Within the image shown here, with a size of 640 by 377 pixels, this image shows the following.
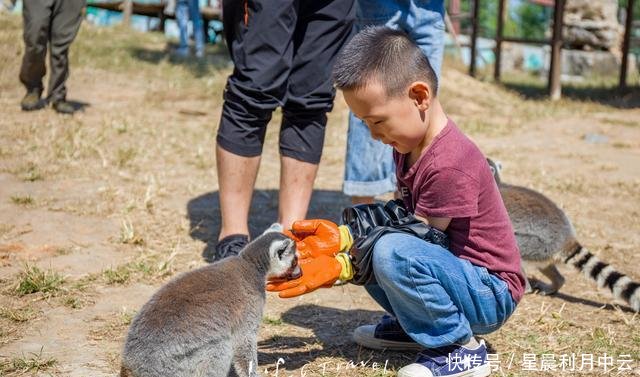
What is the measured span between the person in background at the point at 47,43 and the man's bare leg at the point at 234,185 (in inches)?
163

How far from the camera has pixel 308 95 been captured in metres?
3.85

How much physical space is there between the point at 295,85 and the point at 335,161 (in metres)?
2.67

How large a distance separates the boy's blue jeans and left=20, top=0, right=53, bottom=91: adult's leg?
17.6ft

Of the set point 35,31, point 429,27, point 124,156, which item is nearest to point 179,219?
point 124,156

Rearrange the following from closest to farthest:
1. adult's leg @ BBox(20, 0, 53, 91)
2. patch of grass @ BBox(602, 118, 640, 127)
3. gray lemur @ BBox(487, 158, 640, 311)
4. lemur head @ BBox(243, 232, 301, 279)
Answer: lemur head @ BBox(243, 232, 301, 279) < gray lemur @ BBox(487, 158, 640, 311) < adult's leg @ BBox(20, 0, 53, 91) < patch of grass @ BBox(602, 118, 640, 127)

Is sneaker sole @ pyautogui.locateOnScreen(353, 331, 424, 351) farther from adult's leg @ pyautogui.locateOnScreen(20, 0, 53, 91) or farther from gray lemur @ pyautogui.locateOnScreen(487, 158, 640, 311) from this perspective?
adult's leg @ pyautogui.locateOnScreen(20, 0, 53, 91)

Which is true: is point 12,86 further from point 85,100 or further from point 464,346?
point 464,346

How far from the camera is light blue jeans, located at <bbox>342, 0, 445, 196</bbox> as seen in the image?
4004 mm

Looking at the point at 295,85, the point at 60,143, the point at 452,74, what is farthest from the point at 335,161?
the point at 452,74

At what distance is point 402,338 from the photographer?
3033 mm

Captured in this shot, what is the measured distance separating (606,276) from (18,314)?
8.58 feet

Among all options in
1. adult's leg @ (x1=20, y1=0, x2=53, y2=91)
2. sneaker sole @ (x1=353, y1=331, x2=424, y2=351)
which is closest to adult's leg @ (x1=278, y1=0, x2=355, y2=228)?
sneaker sole @ (x1=353, y1=331, x2=424, y2=351)

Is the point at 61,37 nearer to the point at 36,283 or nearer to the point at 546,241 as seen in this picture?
the point at 36,283

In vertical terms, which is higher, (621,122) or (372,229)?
(372,229)
